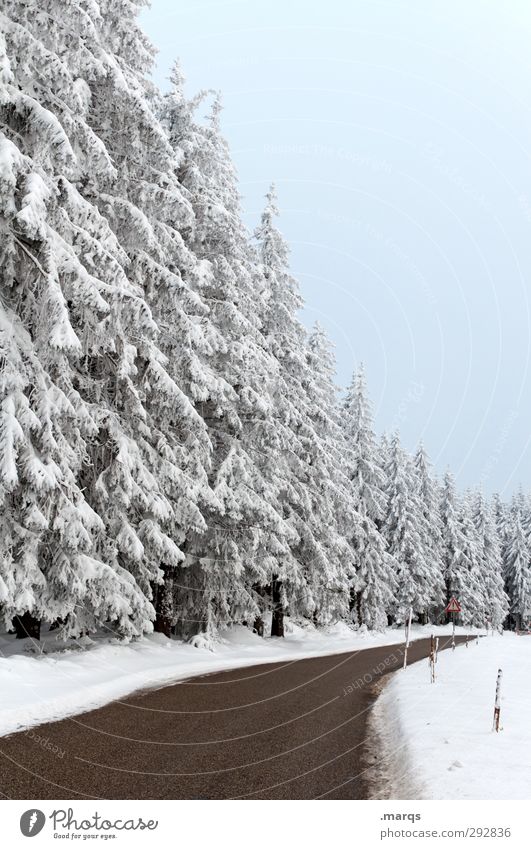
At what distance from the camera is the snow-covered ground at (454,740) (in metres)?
5.84

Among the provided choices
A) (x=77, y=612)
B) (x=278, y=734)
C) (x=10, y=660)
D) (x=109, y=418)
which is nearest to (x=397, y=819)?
(x=278, y=734)

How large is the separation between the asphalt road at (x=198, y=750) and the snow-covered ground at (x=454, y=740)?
463 mm

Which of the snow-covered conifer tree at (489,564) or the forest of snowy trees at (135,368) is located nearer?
the forest of snowy trees at (135,368)

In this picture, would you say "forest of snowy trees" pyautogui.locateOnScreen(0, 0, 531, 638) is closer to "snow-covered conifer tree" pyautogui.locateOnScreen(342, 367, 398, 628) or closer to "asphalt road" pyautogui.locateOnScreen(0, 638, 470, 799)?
"asphalt road" pyautogui.locateOnScreen(0, 638, 470, 799)

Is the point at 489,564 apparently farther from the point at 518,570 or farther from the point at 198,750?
the point at 198,750

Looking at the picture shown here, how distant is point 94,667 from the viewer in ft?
41.9

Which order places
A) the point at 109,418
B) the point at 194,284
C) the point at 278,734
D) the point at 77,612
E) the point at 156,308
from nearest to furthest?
the point at 278,734, the point at 77,612, the point at 109,418, the point at 156,308, the point at 194,284

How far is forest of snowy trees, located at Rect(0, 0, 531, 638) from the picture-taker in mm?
10234

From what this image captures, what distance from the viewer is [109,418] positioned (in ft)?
44.8

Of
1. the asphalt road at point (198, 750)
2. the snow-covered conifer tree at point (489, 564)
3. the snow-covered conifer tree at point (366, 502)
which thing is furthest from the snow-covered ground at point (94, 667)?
the snow-covered conifer tree at point (489, 564)

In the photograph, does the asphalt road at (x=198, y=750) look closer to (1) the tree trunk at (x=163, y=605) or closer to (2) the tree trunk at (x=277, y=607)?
(1) the tree trunk at (x=163, y=605)

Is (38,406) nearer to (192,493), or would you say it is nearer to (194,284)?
(192,493)

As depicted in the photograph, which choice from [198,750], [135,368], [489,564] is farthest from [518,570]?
[198,750]

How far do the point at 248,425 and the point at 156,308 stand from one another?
6.80m
